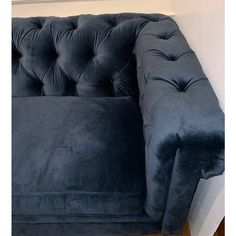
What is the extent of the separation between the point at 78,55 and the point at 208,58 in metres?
0.58

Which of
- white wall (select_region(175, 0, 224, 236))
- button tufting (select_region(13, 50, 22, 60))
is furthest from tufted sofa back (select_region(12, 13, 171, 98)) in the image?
white wall (select_region(175, 0, 224, 236))

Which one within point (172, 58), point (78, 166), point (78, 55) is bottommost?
point (78, 166)

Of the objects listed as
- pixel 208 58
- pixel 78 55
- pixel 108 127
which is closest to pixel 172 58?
pixel 208 58

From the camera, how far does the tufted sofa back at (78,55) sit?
1.25m

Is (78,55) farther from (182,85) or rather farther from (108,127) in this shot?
(182,85)

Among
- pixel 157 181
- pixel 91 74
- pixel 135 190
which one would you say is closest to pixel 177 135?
pixel 157 181

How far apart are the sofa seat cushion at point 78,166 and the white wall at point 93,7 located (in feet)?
2.20

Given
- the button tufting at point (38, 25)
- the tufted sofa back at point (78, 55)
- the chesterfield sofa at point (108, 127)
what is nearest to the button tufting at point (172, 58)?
the chesterfield sofa at point (108, 127)

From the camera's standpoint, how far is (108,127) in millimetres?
1017

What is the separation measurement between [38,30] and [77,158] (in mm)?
670

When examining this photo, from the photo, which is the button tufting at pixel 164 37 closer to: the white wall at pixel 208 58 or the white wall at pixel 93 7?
the white wall at pixel 208 58
